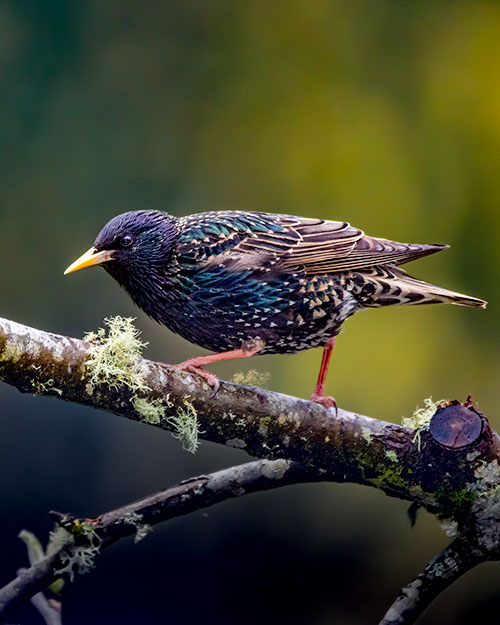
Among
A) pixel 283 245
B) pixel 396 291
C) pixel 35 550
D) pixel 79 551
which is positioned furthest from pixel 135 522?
pixel 396 291

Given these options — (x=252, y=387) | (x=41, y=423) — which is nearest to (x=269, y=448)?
(x=252, y=387)

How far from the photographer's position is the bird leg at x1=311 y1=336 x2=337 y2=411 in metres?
2.44

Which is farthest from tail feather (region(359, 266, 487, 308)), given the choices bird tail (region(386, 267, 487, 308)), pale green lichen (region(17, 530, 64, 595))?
pale green lichen (region(17, 530, 64, 595))

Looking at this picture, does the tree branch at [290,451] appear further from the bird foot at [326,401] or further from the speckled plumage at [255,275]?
the speckled plumage at [255,275]

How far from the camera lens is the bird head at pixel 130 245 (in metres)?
2.41

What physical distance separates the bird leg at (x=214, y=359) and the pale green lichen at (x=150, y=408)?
0.15m

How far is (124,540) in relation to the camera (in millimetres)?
2408

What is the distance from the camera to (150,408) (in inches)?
81.4

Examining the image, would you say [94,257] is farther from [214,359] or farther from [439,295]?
[439,295]

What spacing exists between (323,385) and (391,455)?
0.46 meters

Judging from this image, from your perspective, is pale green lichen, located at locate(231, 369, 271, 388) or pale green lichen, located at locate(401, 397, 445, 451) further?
pale green lichen, located at locate(231, 369, 271, 388)

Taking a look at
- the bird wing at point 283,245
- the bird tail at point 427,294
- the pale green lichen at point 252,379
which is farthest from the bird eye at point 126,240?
the bird tail at point 427,294

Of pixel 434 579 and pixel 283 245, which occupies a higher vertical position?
pixel 283 245

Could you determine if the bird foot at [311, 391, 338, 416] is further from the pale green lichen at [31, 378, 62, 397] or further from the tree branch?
the pale green lichen at [31, 378, 62, 397]
